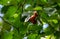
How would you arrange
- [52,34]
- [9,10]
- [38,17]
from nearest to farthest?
[9,10]
[38,17]
[52,34]

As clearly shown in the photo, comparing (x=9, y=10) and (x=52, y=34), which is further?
(x=52, y=34)

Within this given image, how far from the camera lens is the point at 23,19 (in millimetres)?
1060

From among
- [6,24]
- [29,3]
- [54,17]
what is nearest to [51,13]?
[54,17]

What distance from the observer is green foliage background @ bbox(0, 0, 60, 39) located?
3.18 ft

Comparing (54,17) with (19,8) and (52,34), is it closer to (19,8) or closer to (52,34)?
(52,34)

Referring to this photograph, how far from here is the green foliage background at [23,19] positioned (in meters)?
0.97

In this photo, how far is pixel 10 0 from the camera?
1.04 meters

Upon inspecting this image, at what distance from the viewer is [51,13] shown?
1.15 m

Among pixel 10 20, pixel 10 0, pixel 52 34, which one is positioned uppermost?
pixel 10 0

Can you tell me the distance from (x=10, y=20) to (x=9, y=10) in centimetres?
5

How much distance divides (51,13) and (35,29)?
7.4 inches

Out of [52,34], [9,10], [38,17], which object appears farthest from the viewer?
[52,34]

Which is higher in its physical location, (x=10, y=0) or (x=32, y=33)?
→ (x=10, y=0)

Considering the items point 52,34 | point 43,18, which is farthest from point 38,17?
point 52,34
